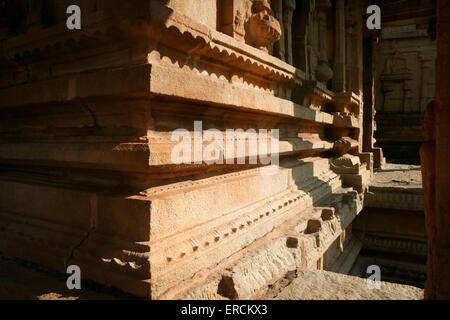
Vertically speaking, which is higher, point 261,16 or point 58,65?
point 261,16

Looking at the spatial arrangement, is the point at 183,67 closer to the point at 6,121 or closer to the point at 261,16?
the point at 261,16

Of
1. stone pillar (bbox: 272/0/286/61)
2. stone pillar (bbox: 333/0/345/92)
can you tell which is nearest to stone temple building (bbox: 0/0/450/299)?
stone pillar (bbox: 272/0/286/61)

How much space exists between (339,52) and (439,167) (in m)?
5.75

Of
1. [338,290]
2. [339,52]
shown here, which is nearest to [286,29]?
[339,52]

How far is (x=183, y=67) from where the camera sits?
2.29 m

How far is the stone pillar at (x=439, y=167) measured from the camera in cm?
162

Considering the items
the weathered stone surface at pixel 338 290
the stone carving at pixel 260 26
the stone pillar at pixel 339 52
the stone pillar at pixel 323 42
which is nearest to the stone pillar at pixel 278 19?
the stone carving at pixel 260 26

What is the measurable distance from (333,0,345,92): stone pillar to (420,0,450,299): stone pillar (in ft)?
17.5

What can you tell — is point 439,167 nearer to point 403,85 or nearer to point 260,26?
point 260,26

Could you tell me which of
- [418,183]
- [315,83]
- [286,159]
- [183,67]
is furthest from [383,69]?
[183,67]

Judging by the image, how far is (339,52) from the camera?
6812 millimetres

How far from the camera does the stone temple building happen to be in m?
1.83

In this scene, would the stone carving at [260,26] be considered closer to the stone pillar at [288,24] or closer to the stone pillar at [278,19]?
the stone pillar at [278,19]
